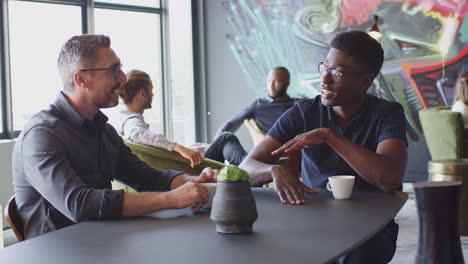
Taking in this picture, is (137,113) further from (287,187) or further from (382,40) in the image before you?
(382,40)

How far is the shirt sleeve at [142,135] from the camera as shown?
3844mm

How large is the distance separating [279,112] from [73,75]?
3.73 m

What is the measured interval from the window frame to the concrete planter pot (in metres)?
4.35

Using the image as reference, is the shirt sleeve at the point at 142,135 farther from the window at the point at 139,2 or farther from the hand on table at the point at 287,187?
the window at the point at 139,2

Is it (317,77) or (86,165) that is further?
(317,77)

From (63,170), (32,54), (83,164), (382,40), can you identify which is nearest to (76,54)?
(83,164)

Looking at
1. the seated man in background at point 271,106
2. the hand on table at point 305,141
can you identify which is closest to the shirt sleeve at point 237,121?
the seated man in background at point 271,106

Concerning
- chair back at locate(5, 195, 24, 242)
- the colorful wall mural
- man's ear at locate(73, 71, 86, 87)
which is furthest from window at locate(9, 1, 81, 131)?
chair back at locate(5, 195, 24, 242)

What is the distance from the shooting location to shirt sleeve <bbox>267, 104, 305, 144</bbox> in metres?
2.50

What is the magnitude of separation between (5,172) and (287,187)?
11.7 feet

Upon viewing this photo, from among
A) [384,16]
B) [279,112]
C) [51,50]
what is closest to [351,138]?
[279,112]

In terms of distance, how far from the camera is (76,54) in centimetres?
217

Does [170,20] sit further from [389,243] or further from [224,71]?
[389,243]

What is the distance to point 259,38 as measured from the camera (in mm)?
7668
